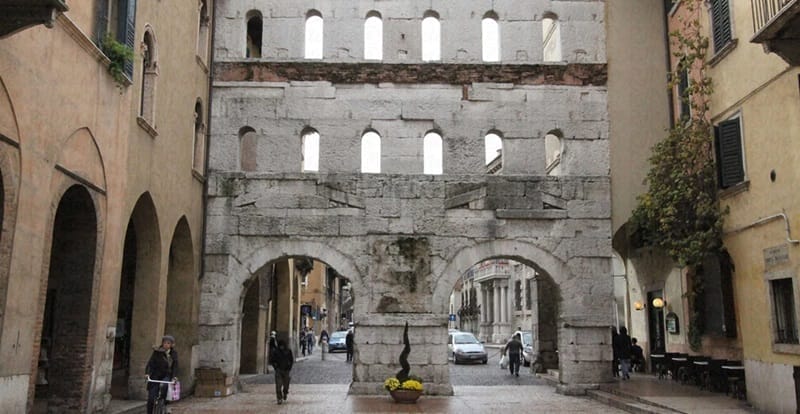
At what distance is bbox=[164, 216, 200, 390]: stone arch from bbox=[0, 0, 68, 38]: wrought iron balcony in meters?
7.91

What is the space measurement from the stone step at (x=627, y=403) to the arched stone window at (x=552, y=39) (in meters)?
7.73

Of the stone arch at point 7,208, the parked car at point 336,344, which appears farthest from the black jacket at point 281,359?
the parked car at point 336,344

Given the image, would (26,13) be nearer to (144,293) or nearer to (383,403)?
(144,293)

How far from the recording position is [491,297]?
5153 centimetres

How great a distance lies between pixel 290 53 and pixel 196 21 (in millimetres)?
2286

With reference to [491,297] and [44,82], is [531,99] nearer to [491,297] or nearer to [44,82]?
[44,82]

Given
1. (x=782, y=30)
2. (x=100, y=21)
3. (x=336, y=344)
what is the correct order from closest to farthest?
(x=782, y=30) → (x=100, y=21) → (x=336, y=344)

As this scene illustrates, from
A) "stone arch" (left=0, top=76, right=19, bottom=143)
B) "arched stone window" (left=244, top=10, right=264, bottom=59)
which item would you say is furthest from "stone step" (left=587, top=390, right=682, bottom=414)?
"arched stone window" (left=244, top=10, right=264, bottom=59)

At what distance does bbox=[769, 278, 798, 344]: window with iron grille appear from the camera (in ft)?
39.3

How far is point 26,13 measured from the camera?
7.88 m

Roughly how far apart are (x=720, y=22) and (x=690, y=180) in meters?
3.05

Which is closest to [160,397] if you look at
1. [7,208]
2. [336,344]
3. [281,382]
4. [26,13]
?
[7,208]

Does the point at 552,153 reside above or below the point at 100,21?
above

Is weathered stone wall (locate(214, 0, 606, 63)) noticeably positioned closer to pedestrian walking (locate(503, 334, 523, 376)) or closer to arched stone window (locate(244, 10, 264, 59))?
arched stone window (locate(244, 10, 264, 59))
